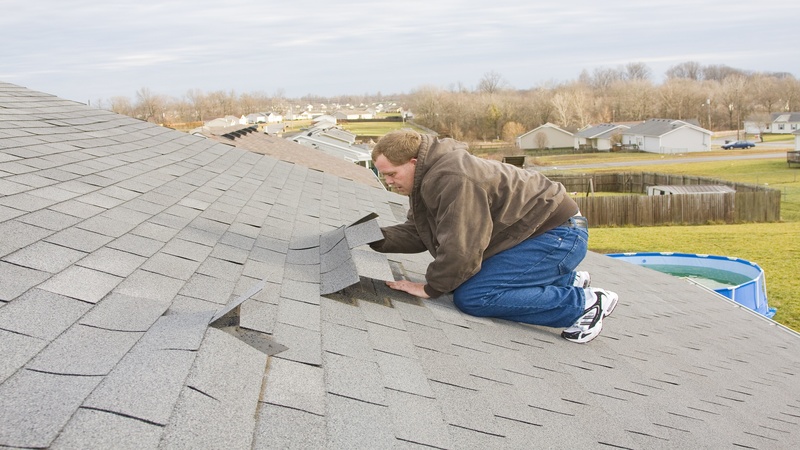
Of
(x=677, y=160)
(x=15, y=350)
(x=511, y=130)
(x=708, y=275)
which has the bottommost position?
(x=677, y=160)

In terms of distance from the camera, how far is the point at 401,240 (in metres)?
4.67

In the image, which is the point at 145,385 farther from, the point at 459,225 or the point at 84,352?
the point at 459,225

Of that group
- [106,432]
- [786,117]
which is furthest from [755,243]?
[786,117]

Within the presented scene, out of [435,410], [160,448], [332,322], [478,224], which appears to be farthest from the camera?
[478,224]

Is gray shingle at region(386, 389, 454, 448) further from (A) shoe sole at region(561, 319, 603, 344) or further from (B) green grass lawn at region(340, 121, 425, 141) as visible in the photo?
(B) green grass lawn at region(340, 121, 425, 141)

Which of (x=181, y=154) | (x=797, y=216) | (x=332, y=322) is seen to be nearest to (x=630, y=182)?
(x=797, y=216)

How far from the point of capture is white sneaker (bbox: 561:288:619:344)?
441 cm

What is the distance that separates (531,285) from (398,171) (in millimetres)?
1137

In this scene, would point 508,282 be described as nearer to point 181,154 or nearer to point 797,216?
point 181,154

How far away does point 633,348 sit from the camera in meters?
4.73

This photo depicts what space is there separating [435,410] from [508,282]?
5.63 feet

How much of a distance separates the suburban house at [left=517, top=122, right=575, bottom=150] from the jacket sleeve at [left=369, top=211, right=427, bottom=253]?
82.7 meters

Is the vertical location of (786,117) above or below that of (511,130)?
below

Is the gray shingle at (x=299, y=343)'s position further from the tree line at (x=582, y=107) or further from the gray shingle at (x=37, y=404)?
the tree line at (x=582, y=107)
